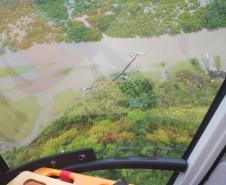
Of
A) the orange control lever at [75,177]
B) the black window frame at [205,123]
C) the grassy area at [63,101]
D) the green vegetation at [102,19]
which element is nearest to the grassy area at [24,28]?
the green vegetation at [102,19]

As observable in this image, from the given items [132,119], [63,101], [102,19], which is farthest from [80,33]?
[132,119]

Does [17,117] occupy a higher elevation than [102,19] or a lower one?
lower

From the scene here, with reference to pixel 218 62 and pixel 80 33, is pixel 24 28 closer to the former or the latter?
pixel 80 33

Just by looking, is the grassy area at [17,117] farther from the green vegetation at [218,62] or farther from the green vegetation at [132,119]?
the green vegetation at [218,62]

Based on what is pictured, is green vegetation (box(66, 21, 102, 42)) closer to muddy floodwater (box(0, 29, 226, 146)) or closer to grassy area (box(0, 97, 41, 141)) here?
muddy floodwater (box(0, 29, 226, 146))

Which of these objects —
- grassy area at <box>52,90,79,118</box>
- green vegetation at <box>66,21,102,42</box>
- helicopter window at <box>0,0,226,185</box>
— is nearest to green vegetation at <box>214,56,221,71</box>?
helicopter window at <box>0,0,226,185</box>

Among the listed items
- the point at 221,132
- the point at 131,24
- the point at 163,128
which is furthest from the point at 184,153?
the point at 131,24
